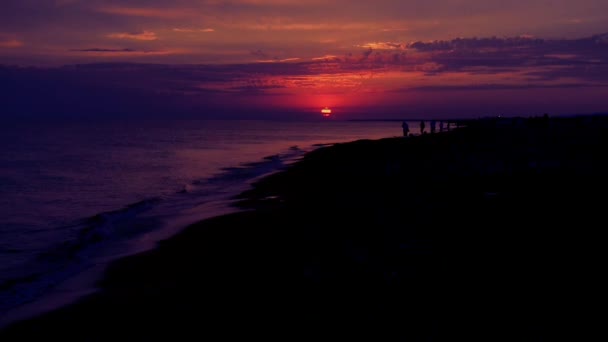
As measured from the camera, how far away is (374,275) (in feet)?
33.3

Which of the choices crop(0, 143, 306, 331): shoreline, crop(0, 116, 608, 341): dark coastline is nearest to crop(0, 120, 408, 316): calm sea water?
crop(0, 143, 306, 331): shoreline

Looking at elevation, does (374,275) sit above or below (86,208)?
above

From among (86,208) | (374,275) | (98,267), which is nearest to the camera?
(374,275)

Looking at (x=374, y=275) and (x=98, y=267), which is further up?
(x=374, y=275)

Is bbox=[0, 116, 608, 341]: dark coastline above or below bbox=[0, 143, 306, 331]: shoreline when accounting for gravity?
above

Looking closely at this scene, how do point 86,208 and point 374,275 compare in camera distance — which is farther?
point 86,208

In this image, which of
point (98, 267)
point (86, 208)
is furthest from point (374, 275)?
point (86, 208)

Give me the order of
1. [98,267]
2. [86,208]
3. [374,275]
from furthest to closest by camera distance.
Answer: [86,208]
[98,267]
[374,275]

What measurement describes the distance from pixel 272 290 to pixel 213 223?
28.1 ft

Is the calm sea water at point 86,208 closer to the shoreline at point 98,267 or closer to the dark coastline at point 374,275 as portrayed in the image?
the shoreline at point 98,267

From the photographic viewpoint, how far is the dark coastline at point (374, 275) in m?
7.95

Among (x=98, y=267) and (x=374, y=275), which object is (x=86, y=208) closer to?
(x=98, y=267)

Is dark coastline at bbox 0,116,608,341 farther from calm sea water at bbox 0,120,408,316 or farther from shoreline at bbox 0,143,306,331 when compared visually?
calm sea water at bbox 0,120,408,316

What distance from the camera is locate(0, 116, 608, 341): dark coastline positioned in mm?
7953
